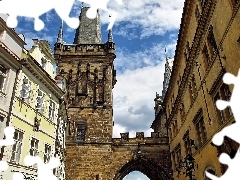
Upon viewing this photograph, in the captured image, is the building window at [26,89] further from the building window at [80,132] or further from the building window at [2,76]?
the building window at [80,132]

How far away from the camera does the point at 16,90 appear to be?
1177 centimetres

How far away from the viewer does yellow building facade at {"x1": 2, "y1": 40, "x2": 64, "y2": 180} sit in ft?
37.8

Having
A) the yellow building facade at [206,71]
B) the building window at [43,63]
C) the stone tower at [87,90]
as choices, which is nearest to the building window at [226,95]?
the yellow building facade at [206,71]

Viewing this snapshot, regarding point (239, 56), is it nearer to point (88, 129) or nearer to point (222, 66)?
point (222, 66)

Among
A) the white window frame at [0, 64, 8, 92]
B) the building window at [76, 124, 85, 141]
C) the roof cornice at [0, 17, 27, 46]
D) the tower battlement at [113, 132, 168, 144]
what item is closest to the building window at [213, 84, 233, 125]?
the white window frame at [0, 64, 8, 92]

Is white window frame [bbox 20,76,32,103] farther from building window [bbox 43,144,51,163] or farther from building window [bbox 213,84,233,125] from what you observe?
building window [bbox 213,84,233,125]

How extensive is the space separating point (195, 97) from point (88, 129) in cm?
1498

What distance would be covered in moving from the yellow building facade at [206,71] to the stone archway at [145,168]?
7.34 m

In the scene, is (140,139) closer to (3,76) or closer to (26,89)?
(26,89)

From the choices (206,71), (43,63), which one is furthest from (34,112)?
(206,71)

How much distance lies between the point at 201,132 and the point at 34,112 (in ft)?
31.5

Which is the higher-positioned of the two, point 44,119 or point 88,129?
point 88,129

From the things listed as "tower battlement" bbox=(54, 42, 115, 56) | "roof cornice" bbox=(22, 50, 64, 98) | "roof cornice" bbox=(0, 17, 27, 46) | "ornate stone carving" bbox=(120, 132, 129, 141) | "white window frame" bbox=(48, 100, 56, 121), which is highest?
"tower battlement" bbox=(54, 42, 115, 56)

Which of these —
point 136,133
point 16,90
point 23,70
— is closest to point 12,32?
point 23,70
